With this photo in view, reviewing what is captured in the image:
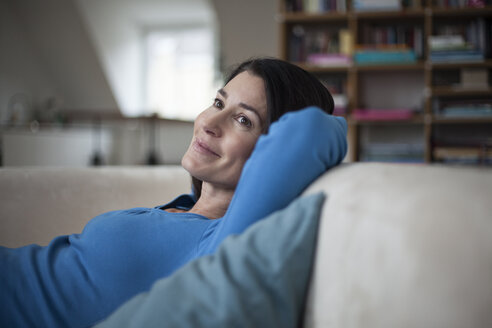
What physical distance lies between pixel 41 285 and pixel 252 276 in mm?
501

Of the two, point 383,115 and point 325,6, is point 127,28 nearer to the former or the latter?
point 325,6

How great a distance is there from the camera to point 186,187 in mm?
1517

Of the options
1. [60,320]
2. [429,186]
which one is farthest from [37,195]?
[429,186]

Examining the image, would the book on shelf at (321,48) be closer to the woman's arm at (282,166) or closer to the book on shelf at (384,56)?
the book on shelf at (384,56)

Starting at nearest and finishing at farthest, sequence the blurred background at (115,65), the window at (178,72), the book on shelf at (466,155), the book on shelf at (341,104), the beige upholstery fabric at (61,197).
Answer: the beige upholstery fabric at (61,197) → the book on shelf at (466,155) → the book on shelf at (341,104) → the blurred background at (115,65) → the window at (178,72)

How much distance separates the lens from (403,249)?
426 millimetres

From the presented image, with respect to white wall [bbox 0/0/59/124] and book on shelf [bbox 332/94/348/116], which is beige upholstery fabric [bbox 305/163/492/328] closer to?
book on shelf [bbox 332/94/348/116]

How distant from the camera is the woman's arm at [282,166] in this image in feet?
2.04

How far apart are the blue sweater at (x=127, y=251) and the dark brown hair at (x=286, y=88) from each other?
0.15m

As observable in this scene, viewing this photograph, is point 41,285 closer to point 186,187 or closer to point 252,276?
point 252,276

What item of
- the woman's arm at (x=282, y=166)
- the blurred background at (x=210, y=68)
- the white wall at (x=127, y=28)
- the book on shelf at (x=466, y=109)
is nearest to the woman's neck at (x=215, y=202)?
the woman's arm at (x=282, y=166)

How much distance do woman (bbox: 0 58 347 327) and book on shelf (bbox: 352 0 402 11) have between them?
265 centimetres

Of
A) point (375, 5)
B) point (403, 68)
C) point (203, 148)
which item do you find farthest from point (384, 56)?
point (203, 148)

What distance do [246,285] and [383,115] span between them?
3.15m
